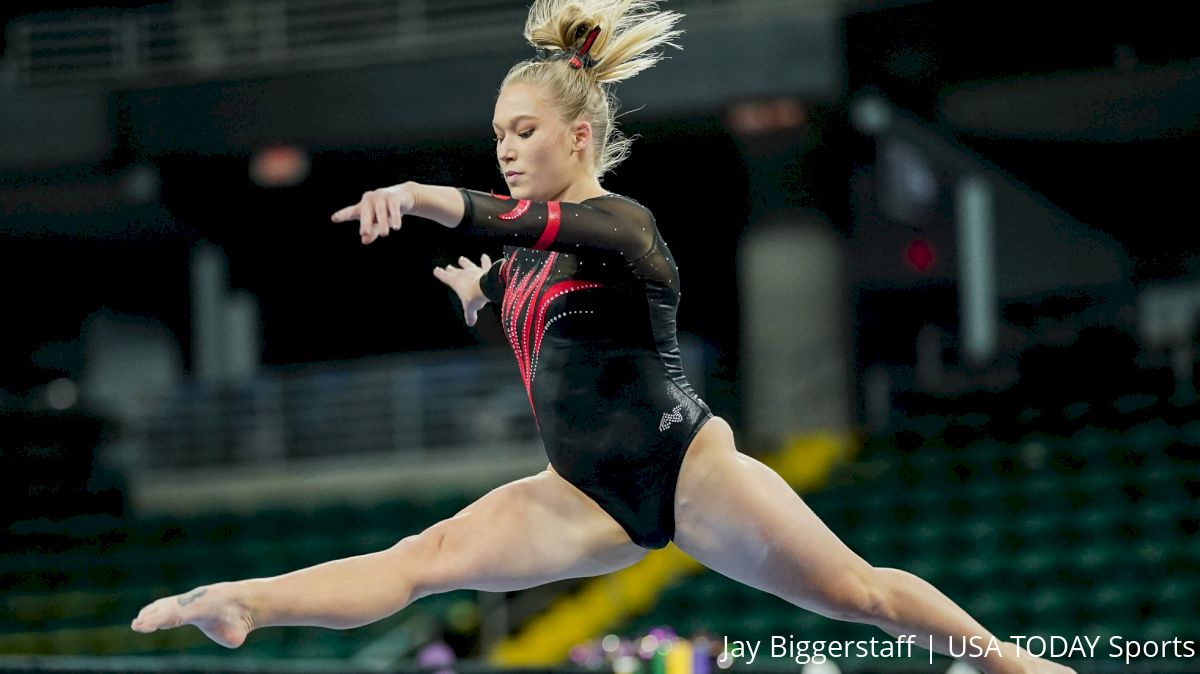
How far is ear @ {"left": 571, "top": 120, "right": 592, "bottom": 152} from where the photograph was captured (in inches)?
126

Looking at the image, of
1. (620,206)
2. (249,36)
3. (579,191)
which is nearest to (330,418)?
(249,36)

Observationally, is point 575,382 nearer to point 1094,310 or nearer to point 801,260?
point 801,260

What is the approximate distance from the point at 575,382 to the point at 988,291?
10.8 meters

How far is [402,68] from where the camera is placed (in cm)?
983

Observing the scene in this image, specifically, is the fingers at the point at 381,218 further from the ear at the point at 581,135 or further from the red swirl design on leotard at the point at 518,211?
the ear at the point at 581,135

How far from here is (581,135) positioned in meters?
3.21

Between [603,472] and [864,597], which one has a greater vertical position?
[603,472]

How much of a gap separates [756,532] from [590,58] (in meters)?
1.13

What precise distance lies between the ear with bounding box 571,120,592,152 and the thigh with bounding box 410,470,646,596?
73 cm

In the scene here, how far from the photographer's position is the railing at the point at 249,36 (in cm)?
977

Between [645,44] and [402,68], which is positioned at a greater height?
[402,68]

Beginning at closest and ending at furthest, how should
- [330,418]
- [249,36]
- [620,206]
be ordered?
[620,206] < [249,36] < [330,418]

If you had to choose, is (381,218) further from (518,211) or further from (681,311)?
→ (681,311)

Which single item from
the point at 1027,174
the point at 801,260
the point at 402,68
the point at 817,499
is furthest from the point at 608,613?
the point at 1027,174
